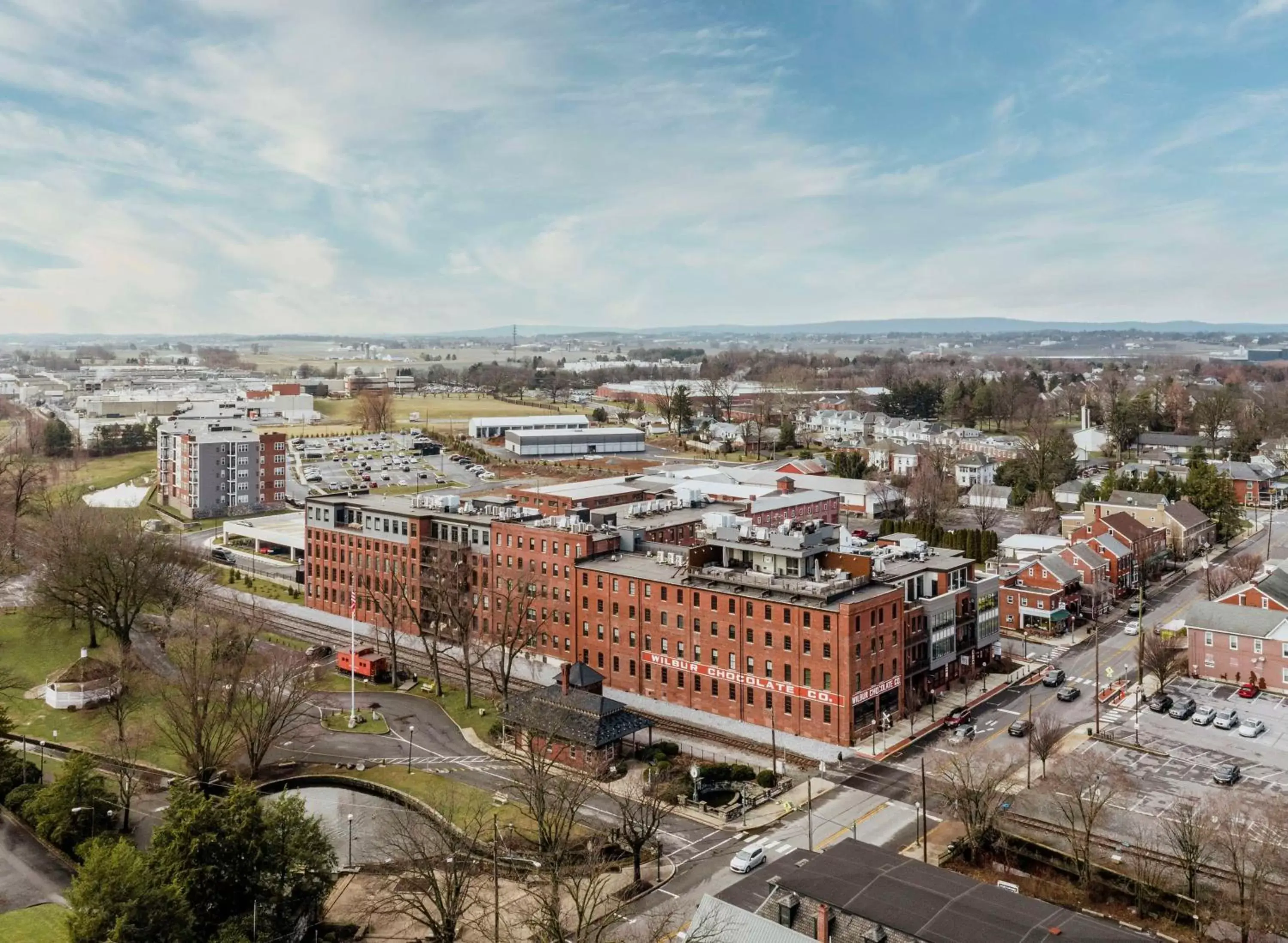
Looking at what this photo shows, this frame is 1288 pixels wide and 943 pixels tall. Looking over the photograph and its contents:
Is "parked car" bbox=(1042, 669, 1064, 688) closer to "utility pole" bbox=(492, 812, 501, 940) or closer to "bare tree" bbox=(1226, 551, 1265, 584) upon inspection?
"bare tree" bbox=(1226, 551, 1265, 584)

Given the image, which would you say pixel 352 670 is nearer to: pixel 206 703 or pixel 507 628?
pixel 507 628

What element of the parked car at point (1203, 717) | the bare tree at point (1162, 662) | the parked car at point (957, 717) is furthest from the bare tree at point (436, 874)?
the bare tree at point (1162, 662)

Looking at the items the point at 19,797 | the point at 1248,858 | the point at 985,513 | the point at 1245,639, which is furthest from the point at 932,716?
the point at 985,513

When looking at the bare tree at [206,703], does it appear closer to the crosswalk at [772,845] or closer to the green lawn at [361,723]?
the green lawn at [361,723]

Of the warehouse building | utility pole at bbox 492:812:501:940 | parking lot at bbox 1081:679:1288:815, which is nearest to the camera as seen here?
utility pole at bbox 492:812:501:940

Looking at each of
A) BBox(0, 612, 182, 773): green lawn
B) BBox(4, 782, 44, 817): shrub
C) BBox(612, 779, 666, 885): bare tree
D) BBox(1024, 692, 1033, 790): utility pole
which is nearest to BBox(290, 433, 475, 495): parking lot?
BBox(0, 612, 182, 773): green lawn

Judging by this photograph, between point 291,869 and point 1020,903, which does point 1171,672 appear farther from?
point 291,869
